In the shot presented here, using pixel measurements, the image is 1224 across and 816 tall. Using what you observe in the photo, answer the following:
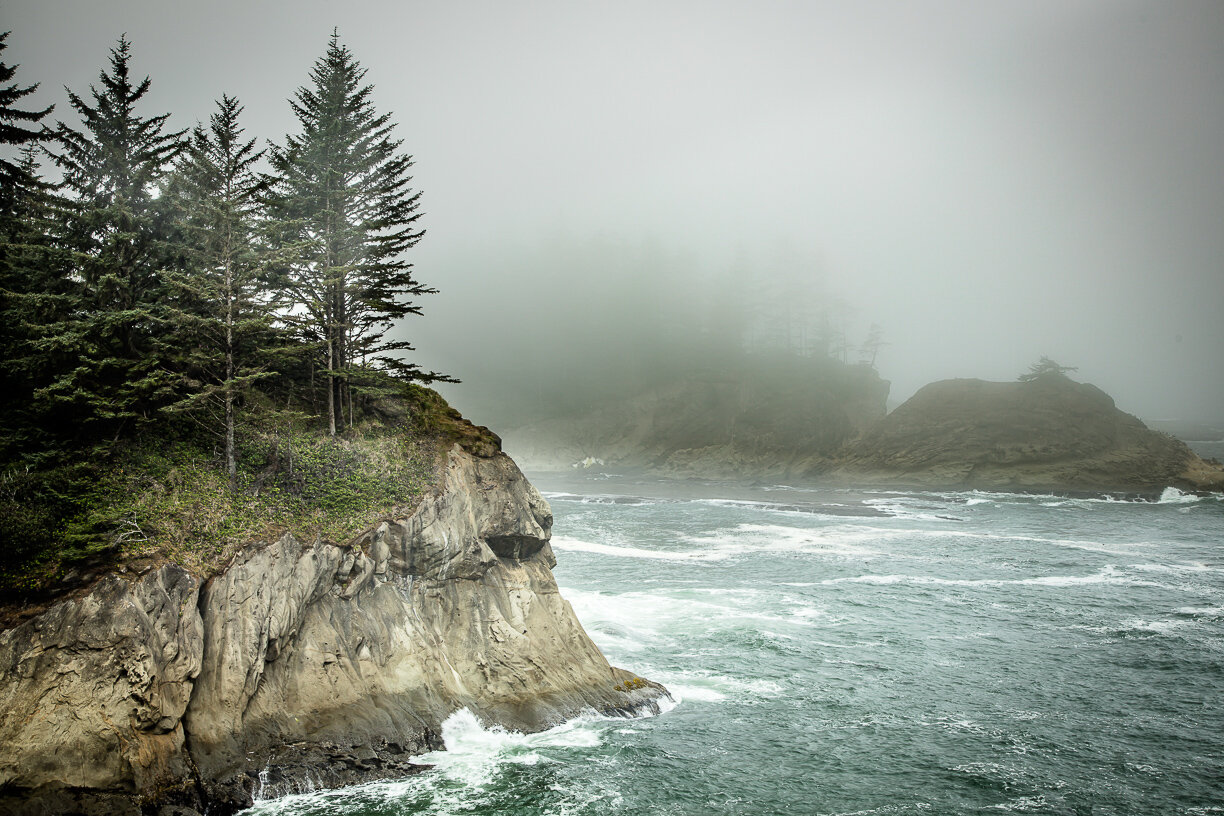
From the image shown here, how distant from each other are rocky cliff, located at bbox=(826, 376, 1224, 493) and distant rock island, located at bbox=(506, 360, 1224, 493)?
131mm

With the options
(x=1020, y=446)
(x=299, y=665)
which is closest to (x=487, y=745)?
(x=299, y=665)

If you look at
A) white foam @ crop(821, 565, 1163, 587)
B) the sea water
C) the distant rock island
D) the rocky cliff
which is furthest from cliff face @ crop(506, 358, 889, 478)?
white foam @ crop(821, 565, 1163, 587)

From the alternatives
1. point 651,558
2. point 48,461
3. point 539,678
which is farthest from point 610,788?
point 651,558

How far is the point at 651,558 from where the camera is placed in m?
37.4

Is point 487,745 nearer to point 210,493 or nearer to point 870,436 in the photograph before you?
point 210,493

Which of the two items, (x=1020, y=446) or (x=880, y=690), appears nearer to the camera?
(x=880, y=690)

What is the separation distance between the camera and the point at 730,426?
88812 mm

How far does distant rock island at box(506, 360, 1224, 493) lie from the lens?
2638 inches

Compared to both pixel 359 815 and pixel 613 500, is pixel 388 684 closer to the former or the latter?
pixel 359 815

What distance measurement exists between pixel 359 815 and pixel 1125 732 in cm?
1759

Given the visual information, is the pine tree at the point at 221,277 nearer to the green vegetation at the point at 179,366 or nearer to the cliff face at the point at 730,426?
the green vegetation at the point at 179,366

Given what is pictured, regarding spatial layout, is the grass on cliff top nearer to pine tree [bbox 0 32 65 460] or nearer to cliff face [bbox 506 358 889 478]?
pine tree [bbox 0 32 65 460]

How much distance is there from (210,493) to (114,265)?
6.63 m

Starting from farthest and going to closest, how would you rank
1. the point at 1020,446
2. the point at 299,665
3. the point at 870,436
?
the point at 870,436 → the point at 1020,446 → the point at 299,665
